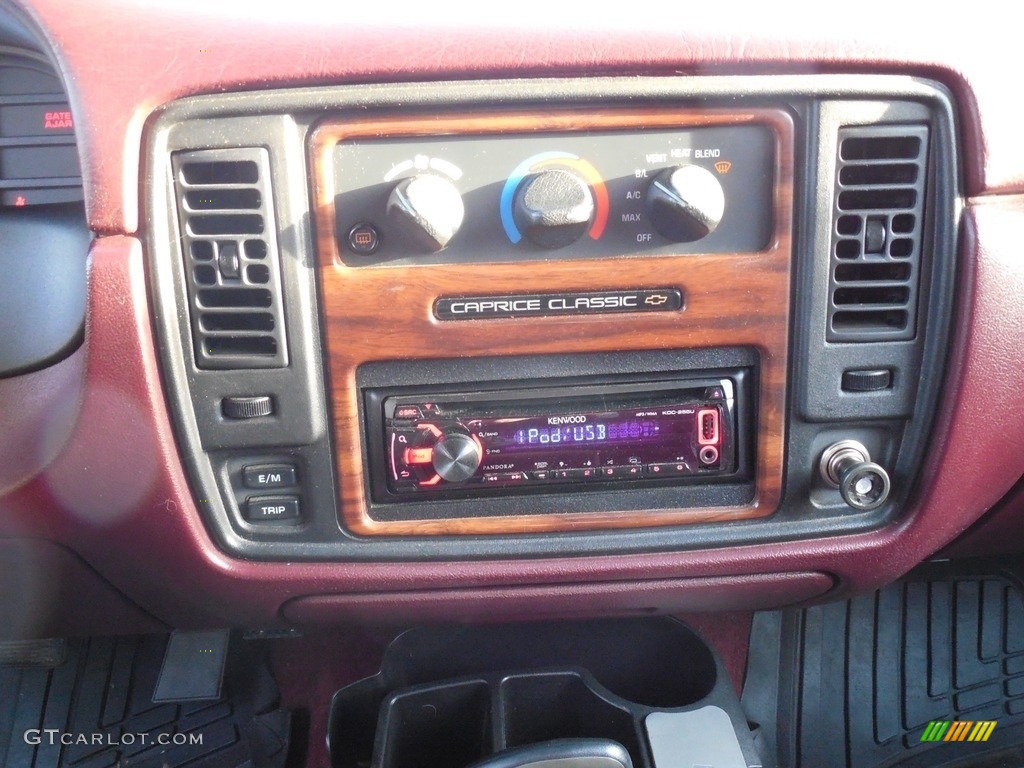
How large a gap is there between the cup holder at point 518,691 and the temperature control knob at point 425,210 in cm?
77

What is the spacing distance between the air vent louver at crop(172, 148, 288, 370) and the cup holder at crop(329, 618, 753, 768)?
2.28ft

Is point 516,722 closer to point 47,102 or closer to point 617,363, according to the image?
point 617,363

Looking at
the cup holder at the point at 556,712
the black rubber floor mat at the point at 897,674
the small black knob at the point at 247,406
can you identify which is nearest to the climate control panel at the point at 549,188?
the small black knob at the point at 247,406

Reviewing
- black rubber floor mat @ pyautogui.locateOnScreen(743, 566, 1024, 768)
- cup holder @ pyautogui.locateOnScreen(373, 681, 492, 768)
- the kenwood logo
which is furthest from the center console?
black rubber floor mat @ pyautogui.locateOnScreen(743, 566, 1024, 768)

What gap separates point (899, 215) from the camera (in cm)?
110

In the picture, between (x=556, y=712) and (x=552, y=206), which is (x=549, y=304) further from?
(x=556, y=712)

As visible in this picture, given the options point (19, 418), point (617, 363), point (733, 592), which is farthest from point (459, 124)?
point (733, 592)

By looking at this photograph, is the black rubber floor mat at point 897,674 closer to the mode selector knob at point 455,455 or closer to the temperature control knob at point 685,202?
the mode selector knob at point 455,455

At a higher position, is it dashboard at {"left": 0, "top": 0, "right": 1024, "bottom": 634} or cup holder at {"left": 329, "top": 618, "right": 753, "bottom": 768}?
dashboard at {"left": 0, "top": 0, "right": 1024, "bottom": 634}

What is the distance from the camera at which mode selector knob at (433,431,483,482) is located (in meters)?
1.15

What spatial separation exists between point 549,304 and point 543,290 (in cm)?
2

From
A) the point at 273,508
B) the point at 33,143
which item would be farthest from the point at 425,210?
the point at 33,143

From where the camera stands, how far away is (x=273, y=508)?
3.92 feet

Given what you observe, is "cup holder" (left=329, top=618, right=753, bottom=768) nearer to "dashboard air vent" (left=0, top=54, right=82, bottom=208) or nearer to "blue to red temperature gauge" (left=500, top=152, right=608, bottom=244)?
"blue to red temperature gauge" (left=500, top=152, right=608, bottom=244)
